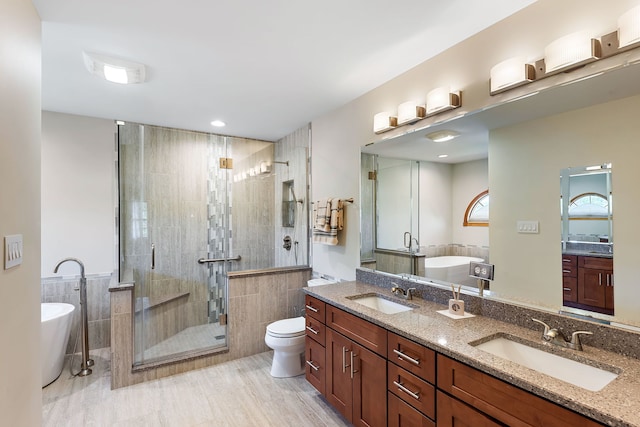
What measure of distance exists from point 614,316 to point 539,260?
0.36m

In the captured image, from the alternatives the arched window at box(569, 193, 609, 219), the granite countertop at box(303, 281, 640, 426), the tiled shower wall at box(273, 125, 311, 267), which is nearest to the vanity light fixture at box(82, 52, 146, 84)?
the tiled shower wall at box(273, 125, 311, 267)

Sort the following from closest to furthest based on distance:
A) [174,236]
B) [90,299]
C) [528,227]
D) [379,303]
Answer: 1. [528,227]
2. [379,303]
3. [90,299]
4. [174,236]

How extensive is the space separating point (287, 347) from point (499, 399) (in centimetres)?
187

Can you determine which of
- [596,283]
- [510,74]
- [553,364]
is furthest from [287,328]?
[510,74]

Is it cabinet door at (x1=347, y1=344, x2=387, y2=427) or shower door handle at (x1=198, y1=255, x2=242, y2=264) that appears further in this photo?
shower door handle at (x1=198, y1=255, x2=242, y2=264)

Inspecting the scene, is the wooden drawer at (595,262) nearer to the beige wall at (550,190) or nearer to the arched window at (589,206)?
the beige wall at (550,190)

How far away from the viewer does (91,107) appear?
301 centimetres

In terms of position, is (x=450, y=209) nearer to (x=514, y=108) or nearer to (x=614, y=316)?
(x=514, y=108)

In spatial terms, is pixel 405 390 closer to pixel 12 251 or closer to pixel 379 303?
pixel 379 303

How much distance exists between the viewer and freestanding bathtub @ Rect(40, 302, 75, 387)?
8.37ft

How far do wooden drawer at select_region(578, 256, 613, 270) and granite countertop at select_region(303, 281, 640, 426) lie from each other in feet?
1.17

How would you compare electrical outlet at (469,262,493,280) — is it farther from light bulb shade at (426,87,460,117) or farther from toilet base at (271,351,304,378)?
toilet base at (271,351,304,378)

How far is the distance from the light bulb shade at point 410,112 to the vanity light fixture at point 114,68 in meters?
1.86

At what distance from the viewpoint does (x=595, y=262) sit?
141cm
